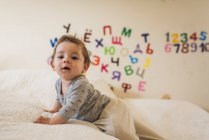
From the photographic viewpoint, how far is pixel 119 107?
1105 millimetres

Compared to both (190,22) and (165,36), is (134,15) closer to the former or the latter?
(165,36)

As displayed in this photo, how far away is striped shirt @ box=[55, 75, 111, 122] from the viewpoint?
99 centimetres

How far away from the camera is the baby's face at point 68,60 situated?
1071mm

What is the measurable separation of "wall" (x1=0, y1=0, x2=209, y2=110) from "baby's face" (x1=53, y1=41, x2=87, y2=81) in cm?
106

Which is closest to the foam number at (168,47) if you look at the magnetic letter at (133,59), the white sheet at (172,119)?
the magnetic letter at (133,59)

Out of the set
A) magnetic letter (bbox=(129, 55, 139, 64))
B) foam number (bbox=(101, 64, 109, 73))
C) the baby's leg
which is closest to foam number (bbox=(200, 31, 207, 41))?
magnetic letter (bbox=(129, 55, 139, 64))

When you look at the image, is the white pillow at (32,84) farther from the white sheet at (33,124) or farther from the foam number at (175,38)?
the foam number at (175,38)

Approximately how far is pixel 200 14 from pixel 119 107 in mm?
1470

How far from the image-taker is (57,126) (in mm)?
836

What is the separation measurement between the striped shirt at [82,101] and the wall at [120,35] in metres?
1.06

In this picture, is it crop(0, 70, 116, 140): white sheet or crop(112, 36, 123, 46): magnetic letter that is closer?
crop(0, 70, 116, 140): white sheet

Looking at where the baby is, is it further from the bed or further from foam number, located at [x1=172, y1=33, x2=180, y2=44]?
foam number, located at [x1=172, y1=33, x2=180, y2=44]

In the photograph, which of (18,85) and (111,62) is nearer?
(18,85)

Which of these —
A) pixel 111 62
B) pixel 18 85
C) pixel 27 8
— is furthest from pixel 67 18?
pixel 18 85
